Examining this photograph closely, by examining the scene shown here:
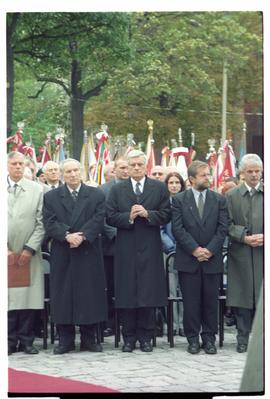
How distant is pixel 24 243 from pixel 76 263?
0.56 metres

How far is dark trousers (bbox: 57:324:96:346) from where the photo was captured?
926 cm

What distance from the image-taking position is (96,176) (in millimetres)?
15930

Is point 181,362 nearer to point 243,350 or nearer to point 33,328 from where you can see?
point 243,350

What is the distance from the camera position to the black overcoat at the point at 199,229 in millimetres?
9094

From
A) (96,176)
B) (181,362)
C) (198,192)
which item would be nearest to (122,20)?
(96,176)

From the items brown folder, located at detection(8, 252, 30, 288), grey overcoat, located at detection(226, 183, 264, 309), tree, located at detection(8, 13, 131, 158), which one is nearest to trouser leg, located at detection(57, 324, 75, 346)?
brown folder, located at detection(8, 252, 30, 288)

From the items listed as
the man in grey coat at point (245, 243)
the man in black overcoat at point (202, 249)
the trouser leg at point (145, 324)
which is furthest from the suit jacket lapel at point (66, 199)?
the man in grey coat at point (245, 243)

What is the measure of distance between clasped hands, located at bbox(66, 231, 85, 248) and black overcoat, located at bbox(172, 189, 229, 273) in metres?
0.94

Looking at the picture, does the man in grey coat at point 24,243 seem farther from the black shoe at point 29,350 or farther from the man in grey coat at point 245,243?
the man in grey coat at point 245,243

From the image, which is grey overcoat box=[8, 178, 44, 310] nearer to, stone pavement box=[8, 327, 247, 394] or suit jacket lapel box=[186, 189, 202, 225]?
stone pavement box=[8, 327, 247, 394]

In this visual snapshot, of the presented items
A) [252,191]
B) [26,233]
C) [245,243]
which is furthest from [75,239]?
[252,191]

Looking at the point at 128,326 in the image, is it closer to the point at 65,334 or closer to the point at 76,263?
the point at 65,334

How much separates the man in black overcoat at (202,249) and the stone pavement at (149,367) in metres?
0.28
